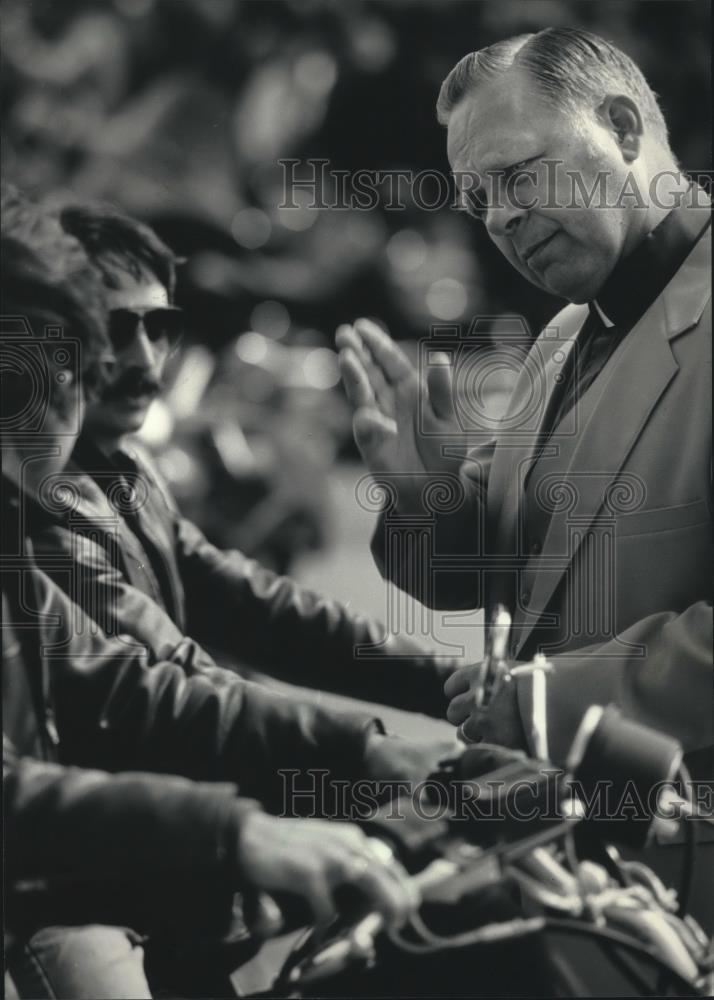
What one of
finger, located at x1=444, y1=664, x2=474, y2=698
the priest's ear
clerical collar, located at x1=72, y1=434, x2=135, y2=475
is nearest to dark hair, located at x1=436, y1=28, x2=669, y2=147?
the priest's ear

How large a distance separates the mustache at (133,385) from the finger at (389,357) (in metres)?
0.36

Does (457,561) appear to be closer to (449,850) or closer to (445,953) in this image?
(449,850)

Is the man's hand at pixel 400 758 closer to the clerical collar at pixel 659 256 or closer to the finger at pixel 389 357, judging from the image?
the finger at pixel 389 357

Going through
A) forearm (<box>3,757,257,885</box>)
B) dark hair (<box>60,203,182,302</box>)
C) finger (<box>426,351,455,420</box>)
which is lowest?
forearm (<box>3,757,257,885</box>)

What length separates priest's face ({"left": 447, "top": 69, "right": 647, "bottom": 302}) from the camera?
183cm

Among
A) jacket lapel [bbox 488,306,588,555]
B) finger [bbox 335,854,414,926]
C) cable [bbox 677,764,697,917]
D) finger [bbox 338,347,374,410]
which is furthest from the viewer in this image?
jacket lapel [bbox 488,306,588,555]

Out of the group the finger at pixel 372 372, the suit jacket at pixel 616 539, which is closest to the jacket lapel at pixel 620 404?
the suit jacket at pixel 616 539

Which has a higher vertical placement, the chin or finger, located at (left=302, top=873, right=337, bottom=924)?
the chin

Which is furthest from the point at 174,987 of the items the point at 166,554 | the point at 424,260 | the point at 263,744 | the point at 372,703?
the point at 424,260

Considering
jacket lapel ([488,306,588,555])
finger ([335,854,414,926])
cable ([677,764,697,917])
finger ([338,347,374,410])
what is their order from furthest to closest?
jacket lapel ([488,306,588,555])
finger ([338,347,374,410])
cable ([677,764,697,917])
finger ([335,854,414,926])

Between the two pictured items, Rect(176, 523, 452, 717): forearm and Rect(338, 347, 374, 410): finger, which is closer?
Rect(338, 347, 374, 410): finger

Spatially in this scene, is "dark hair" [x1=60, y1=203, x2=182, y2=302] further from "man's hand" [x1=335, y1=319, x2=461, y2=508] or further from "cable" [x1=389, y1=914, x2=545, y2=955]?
"cable" [x1=389, y1=914, x2=545, y2=955]

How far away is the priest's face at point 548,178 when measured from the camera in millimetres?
1825

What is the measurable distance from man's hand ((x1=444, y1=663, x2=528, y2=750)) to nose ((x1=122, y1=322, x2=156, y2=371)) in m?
0.72
